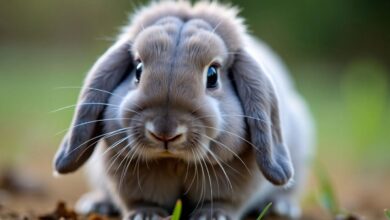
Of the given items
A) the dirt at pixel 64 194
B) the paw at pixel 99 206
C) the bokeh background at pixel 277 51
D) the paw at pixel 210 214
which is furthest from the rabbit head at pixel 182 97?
the bokeh background at pixel 277 51

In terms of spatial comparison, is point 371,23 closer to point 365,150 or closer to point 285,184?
point 365,150

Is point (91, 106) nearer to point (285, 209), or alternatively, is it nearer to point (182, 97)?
point (182, 97)

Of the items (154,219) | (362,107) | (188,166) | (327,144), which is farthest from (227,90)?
(327,144)

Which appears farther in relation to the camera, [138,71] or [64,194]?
[64,194]

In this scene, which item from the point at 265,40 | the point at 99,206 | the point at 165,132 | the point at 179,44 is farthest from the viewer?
the point at 265,40

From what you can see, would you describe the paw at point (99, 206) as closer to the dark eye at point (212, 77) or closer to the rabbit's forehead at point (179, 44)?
the rabbit's forehead at point (179, 44)

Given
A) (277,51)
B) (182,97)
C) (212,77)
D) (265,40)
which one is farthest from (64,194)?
(277,51)

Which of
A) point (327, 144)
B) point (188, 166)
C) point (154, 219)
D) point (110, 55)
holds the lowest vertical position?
point (327, 144)
